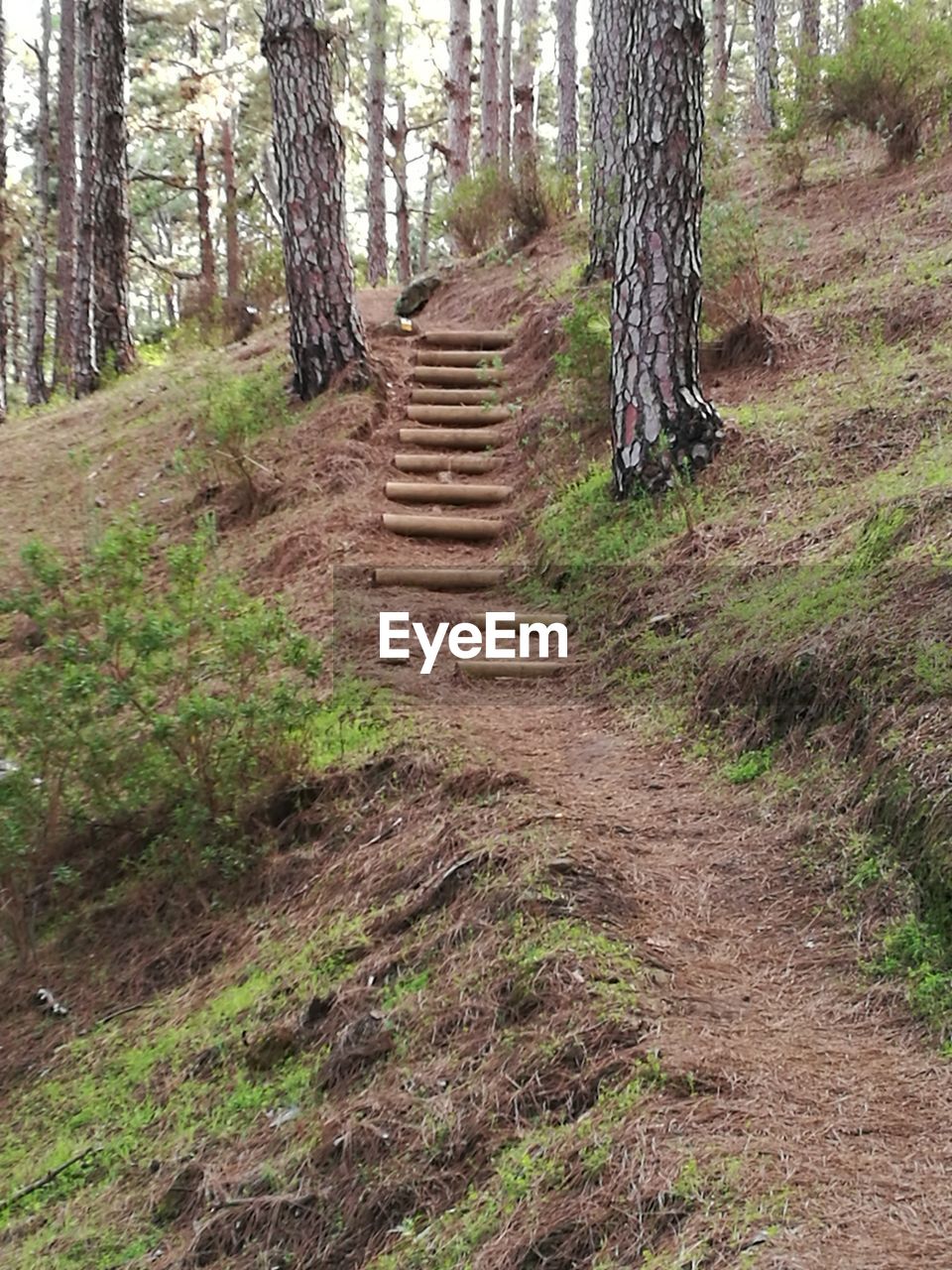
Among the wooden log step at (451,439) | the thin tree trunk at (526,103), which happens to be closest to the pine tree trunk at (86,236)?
the thin tree trunk at (526,103)

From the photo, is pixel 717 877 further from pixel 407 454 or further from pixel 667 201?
pixel 407 454

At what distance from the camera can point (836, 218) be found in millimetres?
10781

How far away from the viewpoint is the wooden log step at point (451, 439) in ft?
30.8

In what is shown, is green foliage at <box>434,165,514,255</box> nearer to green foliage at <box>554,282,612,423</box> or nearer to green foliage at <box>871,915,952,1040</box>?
green foliage at <box>554,282,612,423</box>

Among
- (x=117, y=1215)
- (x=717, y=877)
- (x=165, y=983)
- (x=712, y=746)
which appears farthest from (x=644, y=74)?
(x=117, y=1215)

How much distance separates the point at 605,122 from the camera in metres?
10.5

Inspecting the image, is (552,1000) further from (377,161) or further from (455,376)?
(377,161)

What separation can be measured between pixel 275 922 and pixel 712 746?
1902mm

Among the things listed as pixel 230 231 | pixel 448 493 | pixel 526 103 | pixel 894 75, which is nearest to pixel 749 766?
pixel 448 493

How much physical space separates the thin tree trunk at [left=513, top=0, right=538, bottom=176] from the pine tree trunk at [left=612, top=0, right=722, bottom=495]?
6.73m

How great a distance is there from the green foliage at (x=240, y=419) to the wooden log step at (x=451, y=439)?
40.3 inches

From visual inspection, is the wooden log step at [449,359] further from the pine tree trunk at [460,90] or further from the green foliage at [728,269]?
the pine tree trunk at [460,90]

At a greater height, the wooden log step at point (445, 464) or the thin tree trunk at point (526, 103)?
the thin tree trunk at point (526, 103)

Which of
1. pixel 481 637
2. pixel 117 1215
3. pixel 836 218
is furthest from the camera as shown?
pixel 836 218
